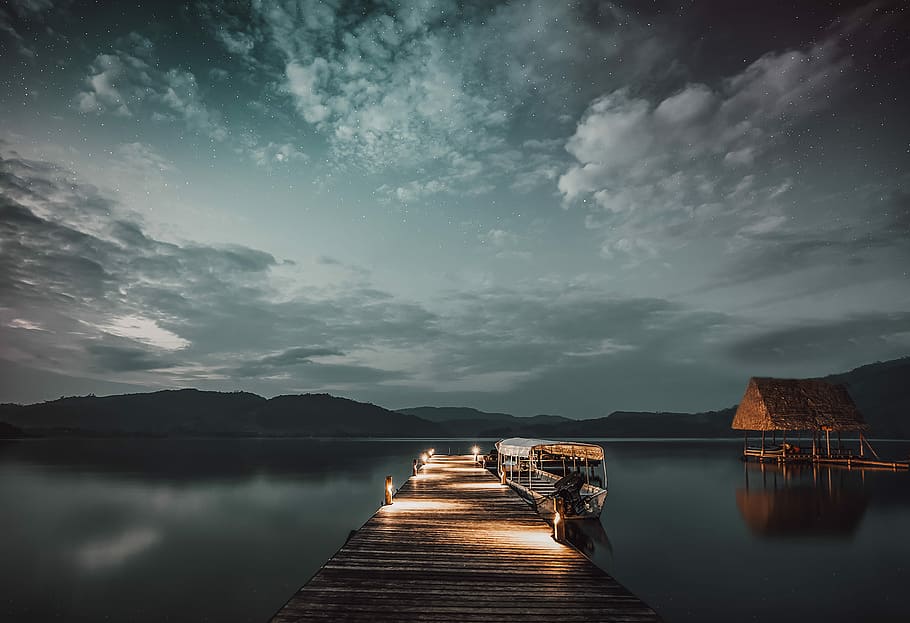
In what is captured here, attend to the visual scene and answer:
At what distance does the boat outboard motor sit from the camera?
27.8 metres

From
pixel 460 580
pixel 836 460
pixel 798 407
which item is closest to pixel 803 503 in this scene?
pixel 798 407

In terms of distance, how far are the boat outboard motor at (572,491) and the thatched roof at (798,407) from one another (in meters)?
43.1

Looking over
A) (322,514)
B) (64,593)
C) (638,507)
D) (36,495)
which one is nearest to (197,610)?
(64,593)

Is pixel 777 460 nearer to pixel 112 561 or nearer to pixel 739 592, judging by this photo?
pixel 739 592

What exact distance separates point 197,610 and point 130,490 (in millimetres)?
44396

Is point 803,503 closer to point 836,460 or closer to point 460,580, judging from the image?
point 836,460

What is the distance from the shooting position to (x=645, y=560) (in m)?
24.4

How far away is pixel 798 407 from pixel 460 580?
66950 mm

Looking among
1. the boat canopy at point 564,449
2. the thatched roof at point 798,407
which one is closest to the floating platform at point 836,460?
the thatched roof at point 798,407

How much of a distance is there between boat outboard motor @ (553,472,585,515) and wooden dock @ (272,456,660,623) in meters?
9.51

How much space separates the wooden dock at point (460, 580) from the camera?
946 cm

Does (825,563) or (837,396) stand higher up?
(837,396)

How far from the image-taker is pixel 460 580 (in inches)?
447

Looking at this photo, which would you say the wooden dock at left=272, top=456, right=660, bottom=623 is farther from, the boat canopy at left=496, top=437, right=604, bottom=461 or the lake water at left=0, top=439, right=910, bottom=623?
the boat canopy at left=496, top=437, right=604, bottom=461
